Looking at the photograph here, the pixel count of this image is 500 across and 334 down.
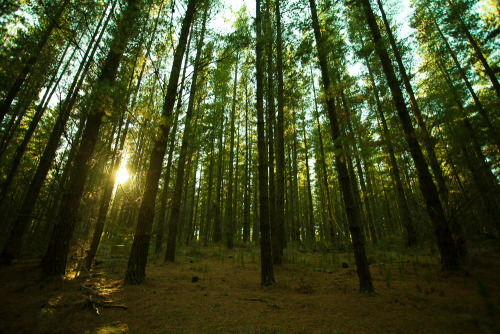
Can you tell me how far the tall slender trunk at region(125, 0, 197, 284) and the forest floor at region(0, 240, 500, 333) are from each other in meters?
0.35

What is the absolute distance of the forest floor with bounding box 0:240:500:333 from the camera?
2.43 meters

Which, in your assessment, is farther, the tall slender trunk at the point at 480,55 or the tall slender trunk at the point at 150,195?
the tall slender trunk at the point at 480,55

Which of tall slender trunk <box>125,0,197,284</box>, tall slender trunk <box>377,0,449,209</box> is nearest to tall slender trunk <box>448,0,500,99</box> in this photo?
tall slender trunk <box>377,0,449,209</box>

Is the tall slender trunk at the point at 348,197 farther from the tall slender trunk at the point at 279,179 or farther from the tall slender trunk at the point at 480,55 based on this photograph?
the tall slender trunk at the point at 480,55

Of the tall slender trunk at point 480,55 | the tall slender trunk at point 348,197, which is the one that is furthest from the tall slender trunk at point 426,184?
the tall slender trunk at point 480,55

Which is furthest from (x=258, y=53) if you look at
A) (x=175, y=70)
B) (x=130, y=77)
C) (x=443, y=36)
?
(x=443, y=36)

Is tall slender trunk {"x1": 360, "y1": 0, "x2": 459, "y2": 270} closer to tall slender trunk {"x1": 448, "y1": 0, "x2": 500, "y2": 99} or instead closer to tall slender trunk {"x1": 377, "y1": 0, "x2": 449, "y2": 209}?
tall slender trunk {"x1": 377, "y1": 0, "x2": 449, "y2": 209}

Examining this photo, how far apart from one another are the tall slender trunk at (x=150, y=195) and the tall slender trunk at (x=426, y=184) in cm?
495

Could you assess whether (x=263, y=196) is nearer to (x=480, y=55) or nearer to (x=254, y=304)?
(x=254, y=304)

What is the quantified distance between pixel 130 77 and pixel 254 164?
1294cm

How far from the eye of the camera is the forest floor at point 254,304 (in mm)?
2428

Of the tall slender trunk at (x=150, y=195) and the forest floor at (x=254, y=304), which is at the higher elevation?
the tall slender trunk at (x=150, y=195)

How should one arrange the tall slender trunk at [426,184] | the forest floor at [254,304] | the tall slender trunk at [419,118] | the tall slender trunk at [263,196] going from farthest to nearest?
the tall slender trunk at [419,118]
the tall slender trunk at [426,184]
the tall slender trunk at [263,196]
the forest floor at [254,304]

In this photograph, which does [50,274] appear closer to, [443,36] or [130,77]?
[130,77]
